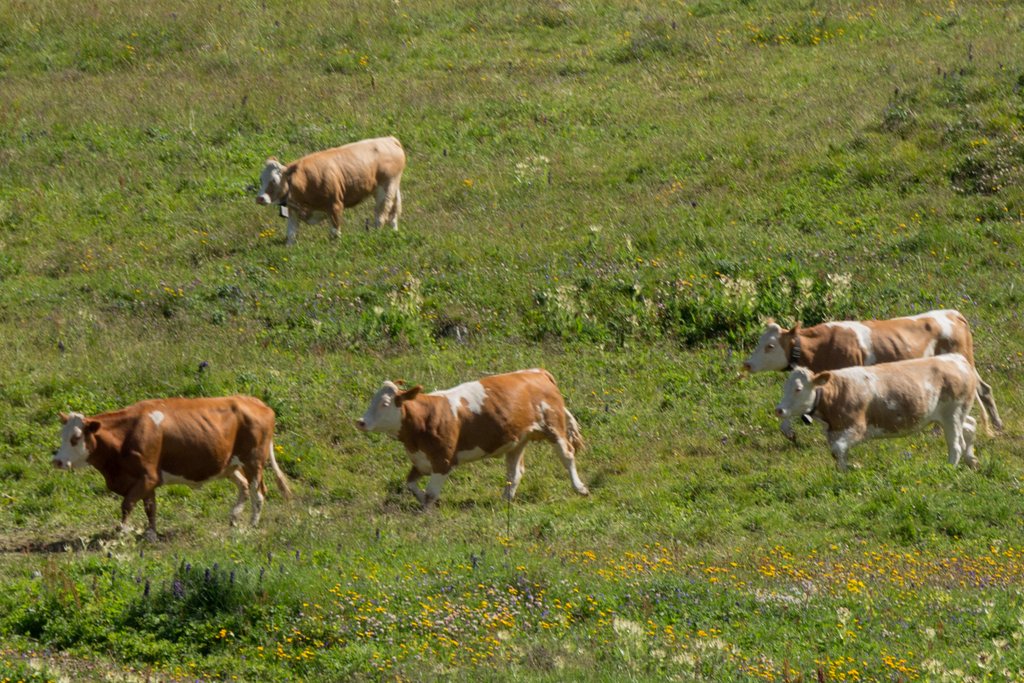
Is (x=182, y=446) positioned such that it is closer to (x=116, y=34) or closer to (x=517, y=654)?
(x=517, y=654)

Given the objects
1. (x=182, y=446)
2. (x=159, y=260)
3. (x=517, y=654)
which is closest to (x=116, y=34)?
(x=159, y=260)

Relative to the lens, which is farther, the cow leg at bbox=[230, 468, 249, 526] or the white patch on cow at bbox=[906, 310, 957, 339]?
the white patch on cow at bbox=[906, 310, 957, 339]

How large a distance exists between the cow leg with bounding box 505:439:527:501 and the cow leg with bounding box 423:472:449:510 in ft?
2.58

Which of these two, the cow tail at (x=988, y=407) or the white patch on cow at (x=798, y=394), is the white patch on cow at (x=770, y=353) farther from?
the cow tail at (x=988, y=407)

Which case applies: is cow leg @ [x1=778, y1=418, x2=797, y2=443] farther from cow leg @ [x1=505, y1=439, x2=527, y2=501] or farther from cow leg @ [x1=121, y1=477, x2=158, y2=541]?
cow leg @ [x1=121, y1=477, x2=158, y2=541]

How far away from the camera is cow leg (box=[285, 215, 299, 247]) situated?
2386cm

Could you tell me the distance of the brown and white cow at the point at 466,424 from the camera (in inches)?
631

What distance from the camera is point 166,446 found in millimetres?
15195

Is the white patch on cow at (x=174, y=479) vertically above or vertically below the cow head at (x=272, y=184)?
below

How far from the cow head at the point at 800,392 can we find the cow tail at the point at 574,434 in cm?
223

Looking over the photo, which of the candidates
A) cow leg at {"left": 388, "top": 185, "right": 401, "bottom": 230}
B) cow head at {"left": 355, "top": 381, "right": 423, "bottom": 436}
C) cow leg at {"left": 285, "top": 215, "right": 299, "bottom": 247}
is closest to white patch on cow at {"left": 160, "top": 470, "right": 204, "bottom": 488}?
cow head at {"left": 355, "top": 381, "right": 423, "bottom": 436}

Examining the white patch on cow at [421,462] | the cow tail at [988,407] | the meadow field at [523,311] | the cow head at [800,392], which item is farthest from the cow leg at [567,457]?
the cow tail at [988,407]

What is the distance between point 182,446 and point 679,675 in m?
6.52

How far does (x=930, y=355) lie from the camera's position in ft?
61.1
